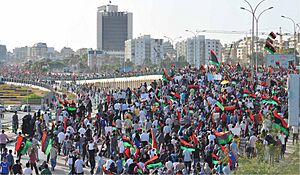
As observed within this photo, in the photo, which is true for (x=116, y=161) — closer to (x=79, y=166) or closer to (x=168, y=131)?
(x=79, y=166)

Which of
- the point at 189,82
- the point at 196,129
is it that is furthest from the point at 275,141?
the point at 189,82

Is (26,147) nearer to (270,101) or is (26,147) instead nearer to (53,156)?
(53,156)

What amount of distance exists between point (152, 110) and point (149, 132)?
578cm

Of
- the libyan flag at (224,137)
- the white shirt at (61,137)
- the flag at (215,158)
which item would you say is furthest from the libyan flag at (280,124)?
the white shirt at (61,137)

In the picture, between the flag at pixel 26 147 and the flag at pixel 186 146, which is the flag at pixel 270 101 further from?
the flag at pixel 26 147

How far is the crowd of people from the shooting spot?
21.5 m

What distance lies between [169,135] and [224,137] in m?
1.87

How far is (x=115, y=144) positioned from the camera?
25031mm

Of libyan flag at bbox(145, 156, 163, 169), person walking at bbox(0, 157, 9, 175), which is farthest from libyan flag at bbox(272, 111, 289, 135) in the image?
person walking at bbox(0, 157, 9, 175)

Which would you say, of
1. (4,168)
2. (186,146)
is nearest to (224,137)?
(186,146)

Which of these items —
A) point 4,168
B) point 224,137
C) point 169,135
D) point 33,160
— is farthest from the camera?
point 169,135

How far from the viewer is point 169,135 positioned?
24812 mm

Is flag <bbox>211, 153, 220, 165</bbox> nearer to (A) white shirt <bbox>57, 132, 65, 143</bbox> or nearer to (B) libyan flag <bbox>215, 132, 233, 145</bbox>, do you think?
(B) libyan flag <bbox>215, 132, 233, 145</bbox>

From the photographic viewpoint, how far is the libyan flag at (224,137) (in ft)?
78.6
